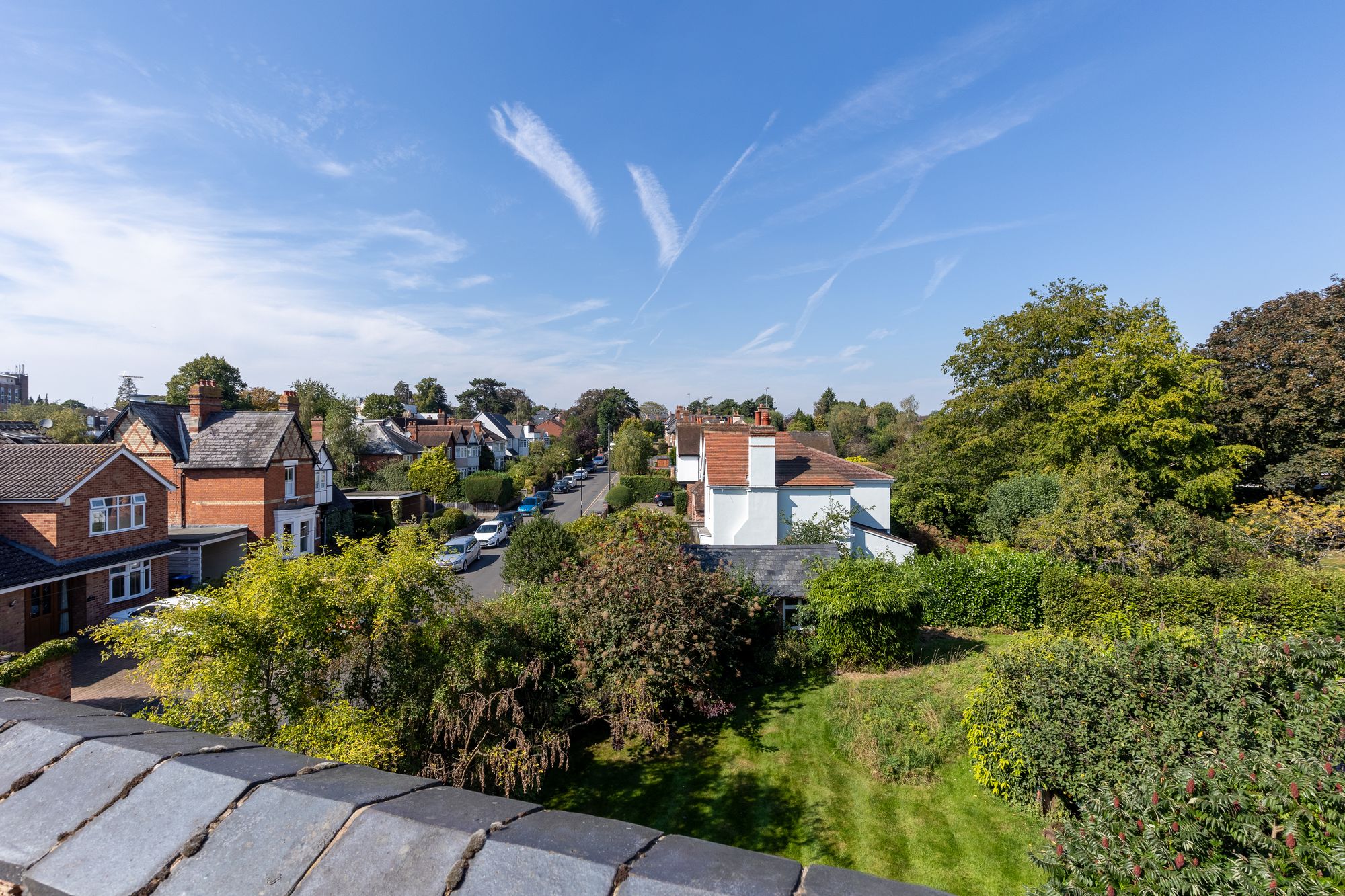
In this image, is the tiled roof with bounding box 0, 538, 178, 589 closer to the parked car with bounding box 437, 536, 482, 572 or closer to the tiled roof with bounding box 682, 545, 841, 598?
the parked car with bounding box 437, 536, 482, 572

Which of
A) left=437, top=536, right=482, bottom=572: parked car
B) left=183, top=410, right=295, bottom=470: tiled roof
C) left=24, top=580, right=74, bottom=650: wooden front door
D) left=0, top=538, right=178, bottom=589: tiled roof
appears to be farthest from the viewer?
left=437, top=536, right=482, bottom=572: parked car

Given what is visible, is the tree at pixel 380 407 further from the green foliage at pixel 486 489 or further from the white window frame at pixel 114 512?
the white window frame at pixel 114 512

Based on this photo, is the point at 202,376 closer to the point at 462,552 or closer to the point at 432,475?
the point at 432,475

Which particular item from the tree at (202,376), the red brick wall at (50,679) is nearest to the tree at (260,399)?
the tree at (202,376)

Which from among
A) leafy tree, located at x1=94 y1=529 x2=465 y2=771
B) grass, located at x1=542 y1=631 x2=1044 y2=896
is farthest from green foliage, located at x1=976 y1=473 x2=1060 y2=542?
leafy tree, located at x1=94 y1=529 x2=465 y2=771

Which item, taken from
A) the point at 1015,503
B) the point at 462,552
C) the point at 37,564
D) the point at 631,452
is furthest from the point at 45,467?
the point at 631,452

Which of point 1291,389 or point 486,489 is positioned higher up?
point 1291,389
